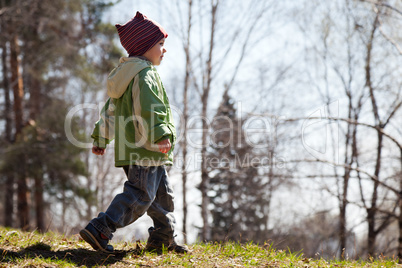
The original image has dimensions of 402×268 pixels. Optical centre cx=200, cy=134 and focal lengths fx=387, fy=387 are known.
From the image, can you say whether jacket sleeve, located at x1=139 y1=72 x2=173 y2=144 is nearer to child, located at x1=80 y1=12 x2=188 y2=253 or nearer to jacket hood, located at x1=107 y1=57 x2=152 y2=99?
child, located at x1=80 y1=12 x2=188 y2=253

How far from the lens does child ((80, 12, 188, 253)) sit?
291 centimetres

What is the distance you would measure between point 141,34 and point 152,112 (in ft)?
2.43

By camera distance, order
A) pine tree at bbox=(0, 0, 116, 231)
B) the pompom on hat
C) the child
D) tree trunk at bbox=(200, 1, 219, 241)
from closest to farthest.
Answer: the child, the pompom on hat, tree trunk at bbox=(200, 1, 219, 241), pine tree at bbox=(0, 0, 116, 231)

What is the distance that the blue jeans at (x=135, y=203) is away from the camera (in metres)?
2.95

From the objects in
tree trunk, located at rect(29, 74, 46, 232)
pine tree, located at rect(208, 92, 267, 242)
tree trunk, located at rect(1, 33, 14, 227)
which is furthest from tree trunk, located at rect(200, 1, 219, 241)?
tree trunk, located at rect(1, 33, 14, 227)

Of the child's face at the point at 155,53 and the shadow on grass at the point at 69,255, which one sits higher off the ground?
the child's face at the point at 155,53

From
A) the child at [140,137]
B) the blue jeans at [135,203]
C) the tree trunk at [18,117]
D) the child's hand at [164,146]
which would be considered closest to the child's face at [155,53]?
the child at [140,137]

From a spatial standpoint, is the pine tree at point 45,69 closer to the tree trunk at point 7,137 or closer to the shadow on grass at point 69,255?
the tree trunk at point 7,137

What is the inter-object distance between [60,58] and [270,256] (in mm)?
12402

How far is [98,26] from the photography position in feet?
41.4

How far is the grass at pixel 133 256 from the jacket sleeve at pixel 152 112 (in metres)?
0.94

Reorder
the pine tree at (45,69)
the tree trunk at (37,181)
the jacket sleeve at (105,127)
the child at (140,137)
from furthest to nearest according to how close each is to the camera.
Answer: the tree trunk at (37,181), the pine tree at (45,69), the jacket sleeve at (105,127), the child at (140,137)

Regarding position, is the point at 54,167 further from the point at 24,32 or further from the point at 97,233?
the point at 97,233

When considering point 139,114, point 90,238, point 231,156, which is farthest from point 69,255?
point 231,156
